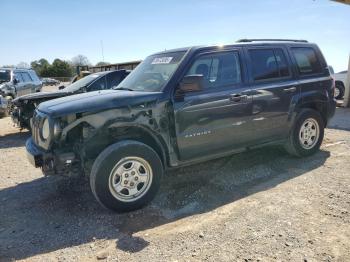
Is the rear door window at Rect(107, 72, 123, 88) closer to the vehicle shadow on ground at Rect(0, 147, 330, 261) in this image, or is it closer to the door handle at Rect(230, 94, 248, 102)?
the vehicle shadow on ground at Rect(0, 147, 330, 261)

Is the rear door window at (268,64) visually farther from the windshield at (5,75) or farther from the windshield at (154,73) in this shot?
the windshield at (5,75)

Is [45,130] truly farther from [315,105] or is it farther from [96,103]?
[315,105]

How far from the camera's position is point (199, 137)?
4.68m

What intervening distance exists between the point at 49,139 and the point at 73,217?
0.98 meters

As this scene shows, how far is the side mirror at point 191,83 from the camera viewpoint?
4.45 m

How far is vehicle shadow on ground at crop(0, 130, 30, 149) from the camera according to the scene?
8417 millimetres

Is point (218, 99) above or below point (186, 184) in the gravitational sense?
above

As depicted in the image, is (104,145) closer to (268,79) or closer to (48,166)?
(48,166)

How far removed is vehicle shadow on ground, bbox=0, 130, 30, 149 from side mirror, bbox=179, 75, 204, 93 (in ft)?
18.0

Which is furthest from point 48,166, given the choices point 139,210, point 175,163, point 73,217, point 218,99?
point 218,99

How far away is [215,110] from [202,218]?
4.91 feet

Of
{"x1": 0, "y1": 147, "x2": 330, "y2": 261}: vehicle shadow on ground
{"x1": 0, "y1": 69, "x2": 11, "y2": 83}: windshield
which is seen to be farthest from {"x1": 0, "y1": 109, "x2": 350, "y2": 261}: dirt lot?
{"x1": 0, "y1": 69, "x2": 11, "y2": 83}: windshield

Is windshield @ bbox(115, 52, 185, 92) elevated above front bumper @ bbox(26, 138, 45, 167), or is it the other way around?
windshield @ bbox(115, 52, 185, 92)

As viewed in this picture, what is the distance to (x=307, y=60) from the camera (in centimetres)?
602
